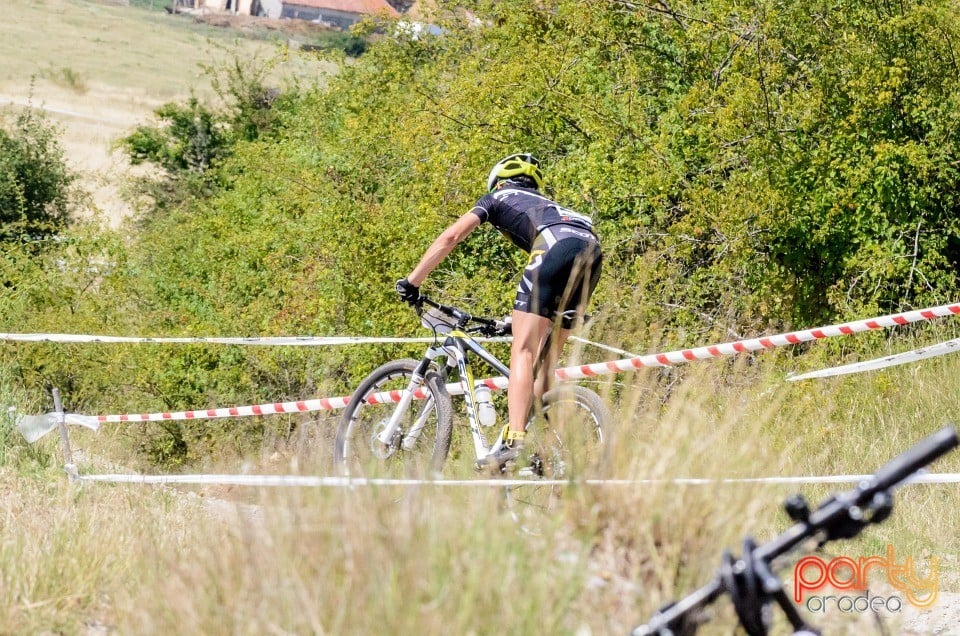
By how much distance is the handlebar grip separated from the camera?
2.58 metres

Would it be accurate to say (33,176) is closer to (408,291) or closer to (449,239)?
(408,291)


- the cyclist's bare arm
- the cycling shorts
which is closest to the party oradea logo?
the cycling shorts

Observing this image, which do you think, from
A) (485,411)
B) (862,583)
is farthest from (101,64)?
(862,583)

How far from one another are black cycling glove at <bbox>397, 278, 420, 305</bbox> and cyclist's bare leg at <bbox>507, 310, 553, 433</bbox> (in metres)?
0.64

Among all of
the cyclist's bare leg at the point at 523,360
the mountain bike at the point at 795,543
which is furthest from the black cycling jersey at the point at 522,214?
the mountain bike at the point at 795,543

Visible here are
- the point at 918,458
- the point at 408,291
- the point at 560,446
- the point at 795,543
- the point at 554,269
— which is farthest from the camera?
the point at 408,291

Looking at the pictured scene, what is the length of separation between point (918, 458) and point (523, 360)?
322 centimetres

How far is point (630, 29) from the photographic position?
1221cm

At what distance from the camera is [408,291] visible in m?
6.15

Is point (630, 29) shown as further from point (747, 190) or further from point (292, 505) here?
point (292, 505)

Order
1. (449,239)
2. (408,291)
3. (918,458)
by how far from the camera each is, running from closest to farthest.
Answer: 1. (918,458)
2. (449,239)
3. (408,291)

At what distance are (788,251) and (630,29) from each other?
3.36 m

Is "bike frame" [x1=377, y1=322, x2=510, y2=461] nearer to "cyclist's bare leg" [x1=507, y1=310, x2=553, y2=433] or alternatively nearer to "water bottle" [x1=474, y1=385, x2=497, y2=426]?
"water bottle" [x1=474, y1=385, x2=497, y2=426]

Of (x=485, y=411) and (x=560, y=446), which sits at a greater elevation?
(x=560, y=446)
